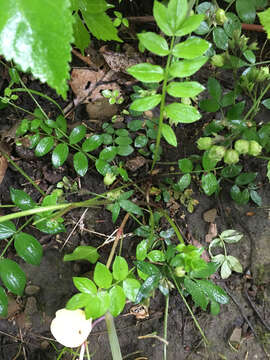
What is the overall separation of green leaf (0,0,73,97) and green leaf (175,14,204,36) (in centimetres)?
30

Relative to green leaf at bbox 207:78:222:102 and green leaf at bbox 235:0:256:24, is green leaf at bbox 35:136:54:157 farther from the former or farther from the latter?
green leaf at bbox 235:0:256:24

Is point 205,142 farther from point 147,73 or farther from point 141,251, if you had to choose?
point 141,251

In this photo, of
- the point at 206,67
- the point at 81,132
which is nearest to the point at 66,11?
the point at 81,132

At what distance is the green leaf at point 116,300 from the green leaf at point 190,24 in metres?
0.74

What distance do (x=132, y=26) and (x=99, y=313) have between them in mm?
1176

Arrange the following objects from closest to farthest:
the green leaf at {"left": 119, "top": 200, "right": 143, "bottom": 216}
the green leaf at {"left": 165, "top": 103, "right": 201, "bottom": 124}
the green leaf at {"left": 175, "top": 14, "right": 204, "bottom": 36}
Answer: the green leaf at {"left": 175, "top": 14, "right": 204, "bottom": 36}, the green leaf at {"left": 165, "top": 103, "right": 201, "bottom": 124}, the green leaf at {"left": 119, "top": 200, "right": 143, "bottom": 216}

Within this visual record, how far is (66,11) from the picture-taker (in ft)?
2.29

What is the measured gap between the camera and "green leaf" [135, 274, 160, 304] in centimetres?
101

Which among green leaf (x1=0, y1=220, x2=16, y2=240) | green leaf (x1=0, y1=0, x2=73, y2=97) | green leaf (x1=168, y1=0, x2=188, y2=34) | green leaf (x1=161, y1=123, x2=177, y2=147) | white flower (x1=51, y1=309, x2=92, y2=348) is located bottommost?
white flower (x1=51, y1=309, x2=92, y2=348)

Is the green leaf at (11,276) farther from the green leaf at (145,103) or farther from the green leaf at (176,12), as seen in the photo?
the green leaf at (176,12)

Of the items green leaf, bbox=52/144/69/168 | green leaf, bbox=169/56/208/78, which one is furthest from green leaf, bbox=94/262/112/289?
green leaf, bbox=169/56/208/78

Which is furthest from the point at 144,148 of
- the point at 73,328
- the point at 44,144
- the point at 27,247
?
the point at 73,328

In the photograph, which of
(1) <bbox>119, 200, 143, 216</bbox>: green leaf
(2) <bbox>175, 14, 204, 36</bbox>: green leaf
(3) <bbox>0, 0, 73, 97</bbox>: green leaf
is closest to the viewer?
(3) <bbox>0, 0, 73, 97</bbox>: green leaf

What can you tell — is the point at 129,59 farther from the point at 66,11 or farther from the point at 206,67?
the point at 66,11
